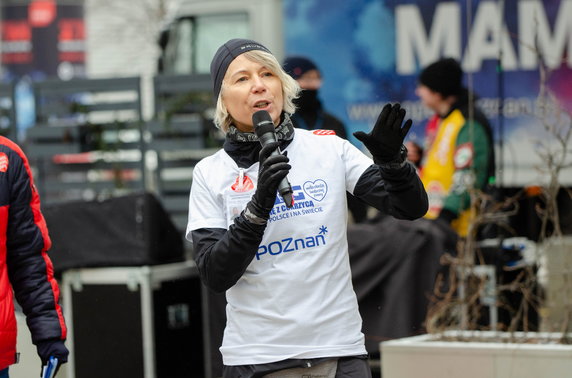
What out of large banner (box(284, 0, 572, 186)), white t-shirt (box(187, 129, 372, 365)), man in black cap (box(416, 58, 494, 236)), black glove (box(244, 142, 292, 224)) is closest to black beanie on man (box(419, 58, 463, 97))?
man in black cap (box(416, 58, 494, 236))

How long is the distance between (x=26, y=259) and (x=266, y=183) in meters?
1.23

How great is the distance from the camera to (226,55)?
384cm

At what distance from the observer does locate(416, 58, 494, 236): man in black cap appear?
23.5ft

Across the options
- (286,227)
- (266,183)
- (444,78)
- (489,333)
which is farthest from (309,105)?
(266,183)

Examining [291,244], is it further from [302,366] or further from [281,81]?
[281,81]

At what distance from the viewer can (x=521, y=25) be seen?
9.98 metres

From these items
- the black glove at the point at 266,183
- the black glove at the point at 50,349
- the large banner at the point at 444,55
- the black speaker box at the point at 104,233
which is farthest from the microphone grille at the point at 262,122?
the large banner at the point at 444,55

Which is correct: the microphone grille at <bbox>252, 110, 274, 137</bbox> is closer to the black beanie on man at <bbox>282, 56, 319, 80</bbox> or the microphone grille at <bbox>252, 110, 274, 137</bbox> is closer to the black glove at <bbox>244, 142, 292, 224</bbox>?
the black glove at <bbox>244, 142, 292, 224</bbox>

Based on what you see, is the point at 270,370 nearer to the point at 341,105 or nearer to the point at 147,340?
the point at 147,340

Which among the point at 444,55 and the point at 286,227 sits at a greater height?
the point at 444,55

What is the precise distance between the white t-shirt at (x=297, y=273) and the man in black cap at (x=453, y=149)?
10.3 ft

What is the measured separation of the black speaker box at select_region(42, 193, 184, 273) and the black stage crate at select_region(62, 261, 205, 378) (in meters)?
0.07

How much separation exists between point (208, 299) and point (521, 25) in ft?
14.6

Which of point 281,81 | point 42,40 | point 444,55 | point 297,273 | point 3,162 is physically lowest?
point 297,273
